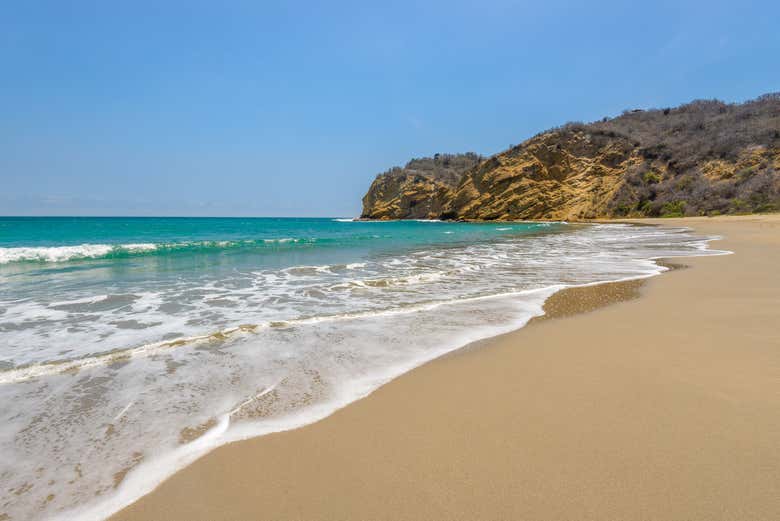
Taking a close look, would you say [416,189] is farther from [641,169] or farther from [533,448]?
[533,448]

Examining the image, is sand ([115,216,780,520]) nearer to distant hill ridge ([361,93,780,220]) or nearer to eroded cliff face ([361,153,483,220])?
distant hill ridge ([361,93,780,220])

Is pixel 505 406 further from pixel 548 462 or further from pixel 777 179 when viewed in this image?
pixel 777 179

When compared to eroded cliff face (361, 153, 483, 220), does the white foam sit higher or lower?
lower

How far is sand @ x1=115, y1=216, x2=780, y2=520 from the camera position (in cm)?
162

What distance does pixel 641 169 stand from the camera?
4531 cm

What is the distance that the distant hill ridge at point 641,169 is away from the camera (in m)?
35.9

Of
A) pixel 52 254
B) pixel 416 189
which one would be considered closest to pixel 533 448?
pixel 52 254

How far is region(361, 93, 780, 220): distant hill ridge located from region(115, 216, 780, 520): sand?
3944 centimetres

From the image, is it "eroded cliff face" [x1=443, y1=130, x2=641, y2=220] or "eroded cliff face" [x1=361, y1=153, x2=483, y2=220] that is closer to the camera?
"eroded cliff face" [x1=443, y1=130, x2=641, y2=220]

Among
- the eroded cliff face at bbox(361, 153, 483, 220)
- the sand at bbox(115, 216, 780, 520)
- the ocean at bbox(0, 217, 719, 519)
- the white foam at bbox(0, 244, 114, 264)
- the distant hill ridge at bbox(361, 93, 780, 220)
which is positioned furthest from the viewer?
the eroded cliff face at bbox(361, 153, 483, 220)

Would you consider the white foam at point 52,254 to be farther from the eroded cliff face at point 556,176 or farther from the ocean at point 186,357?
the eroded cliff face at point 556,176

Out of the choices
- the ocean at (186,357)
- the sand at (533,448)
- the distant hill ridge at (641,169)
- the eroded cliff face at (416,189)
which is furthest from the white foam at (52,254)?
the eroded cliff face at (416,189)

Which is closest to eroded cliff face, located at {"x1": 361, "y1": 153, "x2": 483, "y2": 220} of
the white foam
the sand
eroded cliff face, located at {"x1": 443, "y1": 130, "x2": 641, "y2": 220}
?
eroded cliff face, located at {"x1": 443, "y1": 130, "x2": 641, "y2": 220}

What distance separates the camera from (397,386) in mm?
2979
